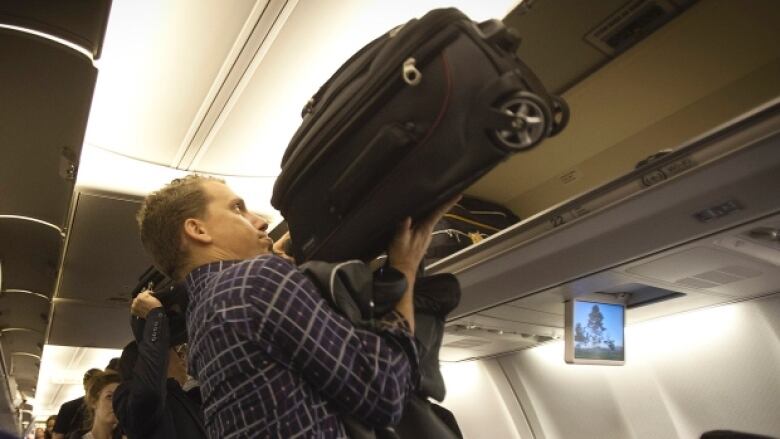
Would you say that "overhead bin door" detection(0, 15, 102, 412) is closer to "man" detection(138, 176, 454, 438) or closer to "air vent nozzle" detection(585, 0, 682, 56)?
"man" detection(138, 176, 454, 438)

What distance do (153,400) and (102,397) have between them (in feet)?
7.29

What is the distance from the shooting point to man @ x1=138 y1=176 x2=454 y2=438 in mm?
1205

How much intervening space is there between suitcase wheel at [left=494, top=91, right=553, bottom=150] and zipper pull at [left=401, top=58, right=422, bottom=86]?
0.60 ft

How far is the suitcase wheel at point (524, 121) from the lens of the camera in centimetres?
116

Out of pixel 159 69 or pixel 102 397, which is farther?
pixel 102 397

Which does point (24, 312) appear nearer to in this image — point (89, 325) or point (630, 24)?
point (89, 325)

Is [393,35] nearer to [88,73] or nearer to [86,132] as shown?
[88,73]

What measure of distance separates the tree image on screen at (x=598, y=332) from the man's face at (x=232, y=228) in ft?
10.2

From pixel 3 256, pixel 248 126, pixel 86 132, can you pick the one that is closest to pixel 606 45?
pixel 248 126

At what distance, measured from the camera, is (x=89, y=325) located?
7.34 m

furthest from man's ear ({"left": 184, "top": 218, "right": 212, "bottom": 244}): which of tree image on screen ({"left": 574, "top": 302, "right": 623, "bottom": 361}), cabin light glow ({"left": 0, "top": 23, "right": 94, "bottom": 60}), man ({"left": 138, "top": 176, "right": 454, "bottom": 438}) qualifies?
tree image on screen ({"left": 574, "top": 302, "right": 623, "bottom": 361})

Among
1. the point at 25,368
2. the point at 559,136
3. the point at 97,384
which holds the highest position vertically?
the point at 559,136

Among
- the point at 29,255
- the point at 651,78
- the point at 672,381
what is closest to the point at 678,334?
the point at 672,381

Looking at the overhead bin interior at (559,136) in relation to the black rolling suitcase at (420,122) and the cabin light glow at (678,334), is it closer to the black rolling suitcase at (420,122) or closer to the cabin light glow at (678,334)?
the cabin light glow at (678,334)
